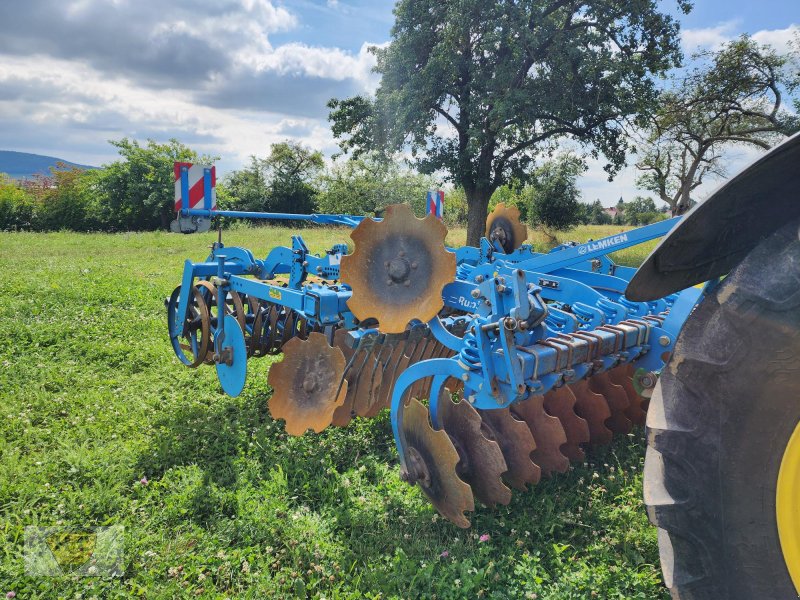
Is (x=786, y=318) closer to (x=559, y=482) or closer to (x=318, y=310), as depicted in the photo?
(x=559, y=482)

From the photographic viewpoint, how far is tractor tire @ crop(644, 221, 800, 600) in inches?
52.6

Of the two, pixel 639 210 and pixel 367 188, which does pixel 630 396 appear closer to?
pixel 367 188

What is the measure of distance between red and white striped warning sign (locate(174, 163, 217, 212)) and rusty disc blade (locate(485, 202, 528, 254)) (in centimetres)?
291

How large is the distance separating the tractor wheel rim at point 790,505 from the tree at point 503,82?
41.0 feet

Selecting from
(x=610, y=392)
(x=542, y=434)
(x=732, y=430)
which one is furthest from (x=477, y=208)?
(x=732, y=430)

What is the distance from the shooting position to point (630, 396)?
3.86 m

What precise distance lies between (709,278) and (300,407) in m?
2.59

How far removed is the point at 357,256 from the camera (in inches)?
115

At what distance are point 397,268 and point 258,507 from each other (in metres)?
1.61

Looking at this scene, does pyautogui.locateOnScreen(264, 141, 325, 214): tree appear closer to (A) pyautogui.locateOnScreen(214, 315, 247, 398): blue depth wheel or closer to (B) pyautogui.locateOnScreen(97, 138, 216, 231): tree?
(B) pyautogui.locateOnScreen(97, 138, 216, 231): tree

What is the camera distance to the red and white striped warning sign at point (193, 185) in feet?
15.1

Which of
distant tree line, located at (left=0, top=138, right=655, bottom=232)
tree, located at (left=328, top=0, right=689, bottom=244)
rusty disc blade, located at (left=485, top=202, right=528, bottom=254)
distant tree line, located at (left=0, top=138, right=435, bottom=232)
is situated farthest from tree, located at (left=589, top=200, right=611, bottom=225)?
rusty disc blade, located at (left=485, top=202, right=528, bottom=254)

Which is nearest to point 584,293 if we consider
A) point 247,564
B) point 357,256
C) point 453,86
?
point 357,256

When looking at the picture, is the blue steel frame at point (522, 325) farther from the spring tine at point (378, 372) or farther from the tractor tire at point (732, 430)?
the tractor tire at point (732, 430)
